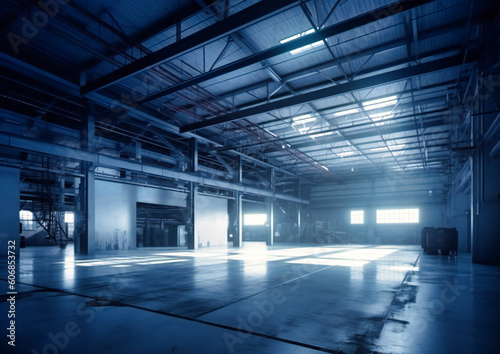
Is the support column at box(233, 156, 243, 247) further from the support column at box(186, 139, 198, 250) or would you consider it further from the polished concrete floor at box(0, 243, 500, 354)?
the polished concrete floor at box(0, 243, 500, 354)

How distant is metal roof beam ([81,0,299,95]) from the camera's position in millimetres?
7355

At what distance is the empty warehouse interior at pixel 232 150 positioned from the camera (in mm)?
3713

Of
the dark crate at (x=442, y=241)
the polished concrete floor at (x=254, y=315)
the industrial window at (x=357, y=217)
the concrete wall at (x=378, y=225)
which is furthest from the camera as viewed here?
the industrial window at (x=357, y=217)

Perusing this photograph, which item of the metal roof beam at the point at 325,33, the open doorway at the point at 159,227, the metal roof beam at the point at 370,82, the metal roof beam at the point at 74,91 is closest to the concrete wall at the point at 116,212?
the open doorway at the point at 159,227

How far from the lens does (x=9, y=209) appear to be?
13.6m

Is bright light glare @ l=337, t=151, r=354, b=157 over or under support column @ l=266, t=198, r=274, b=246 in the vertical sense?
over

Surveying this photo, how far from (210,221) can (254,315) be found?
21.4 meters

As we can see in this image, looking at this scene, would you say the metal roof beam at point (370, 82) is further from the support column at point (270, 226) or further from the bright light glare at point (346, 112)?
the support column at point (270, 226)

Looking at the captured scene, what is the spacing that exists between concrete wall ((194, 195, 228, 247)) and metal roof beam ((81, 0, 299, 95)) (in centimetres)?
1446

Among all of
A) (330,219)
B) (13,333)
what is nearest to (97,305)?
(13,333)

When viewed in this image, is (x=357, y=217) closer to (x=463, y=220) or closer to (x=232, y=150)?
(x=463, y=220)

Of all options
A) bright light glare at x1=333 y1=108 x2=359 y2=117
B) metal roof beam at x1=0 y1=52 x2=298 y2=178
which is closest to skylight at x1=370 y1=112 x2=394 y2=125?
bright light glare at x1=333 y1=108 x2=359 y2=117

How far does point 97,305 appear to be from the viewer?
15.0 ft

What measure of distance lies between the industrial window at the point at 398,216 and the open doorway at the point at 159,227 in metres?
20.4
